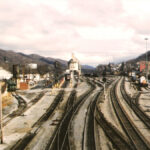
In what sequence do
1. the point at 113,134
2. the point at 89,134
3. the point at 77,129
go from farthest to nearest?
the point at 77,129, the point at 89,134, the point at 113,134

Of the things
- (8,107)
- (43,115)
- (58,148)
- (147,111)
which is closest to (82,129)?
(58,148)

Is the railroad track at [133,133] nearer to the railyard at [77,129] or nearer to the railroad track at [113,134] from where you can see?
the railyard at [77,129]

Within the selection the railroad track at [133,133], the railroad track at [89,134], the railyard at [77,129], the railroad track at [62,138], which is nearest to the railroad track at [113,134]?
the railyard at [77,129]

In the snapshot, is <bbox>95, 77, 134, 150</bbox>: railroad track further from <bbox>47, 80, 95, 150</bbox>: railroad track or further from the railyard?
<bbox>47, 80, 95, 150</bbox>: railroad track

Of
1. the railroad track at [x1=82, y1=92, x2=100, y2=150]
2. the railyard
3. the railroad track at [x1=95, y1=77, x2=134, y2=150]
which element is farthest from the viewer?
the railyard

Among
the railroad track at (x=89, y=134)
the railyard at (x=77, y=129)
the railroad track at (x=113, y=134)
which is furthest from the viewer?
the railyard at (x=77, y=129)

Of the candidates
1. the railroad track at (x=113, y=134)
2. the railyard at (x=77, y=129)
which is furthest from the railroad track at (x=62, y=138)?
the railroad track at (x=113, y=134)

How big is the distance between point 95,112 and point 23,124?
900cm

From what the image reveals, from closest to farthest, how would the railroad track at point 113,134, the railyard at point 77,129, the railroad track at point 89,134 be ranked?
the railroad track at point 113,134, the railroad track at point 89,134, the railyard at point 77,129

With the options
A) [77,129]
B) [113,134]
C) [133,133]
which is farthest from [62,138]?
[133,133]

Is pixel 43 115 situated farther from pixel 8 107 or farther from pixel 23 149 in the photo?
pixel 23 149

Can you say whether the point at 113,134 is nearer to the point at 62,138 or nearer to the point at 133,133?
the point at 133,133

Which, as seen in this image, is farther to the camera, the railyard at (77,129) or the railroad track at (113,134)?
the railyard at (77,129)

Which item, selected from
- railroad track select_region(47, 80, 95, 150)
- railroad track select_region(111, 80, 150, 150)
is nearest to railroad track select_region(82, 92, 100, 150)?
railroad track select_region(47, 80, 95, 150)
